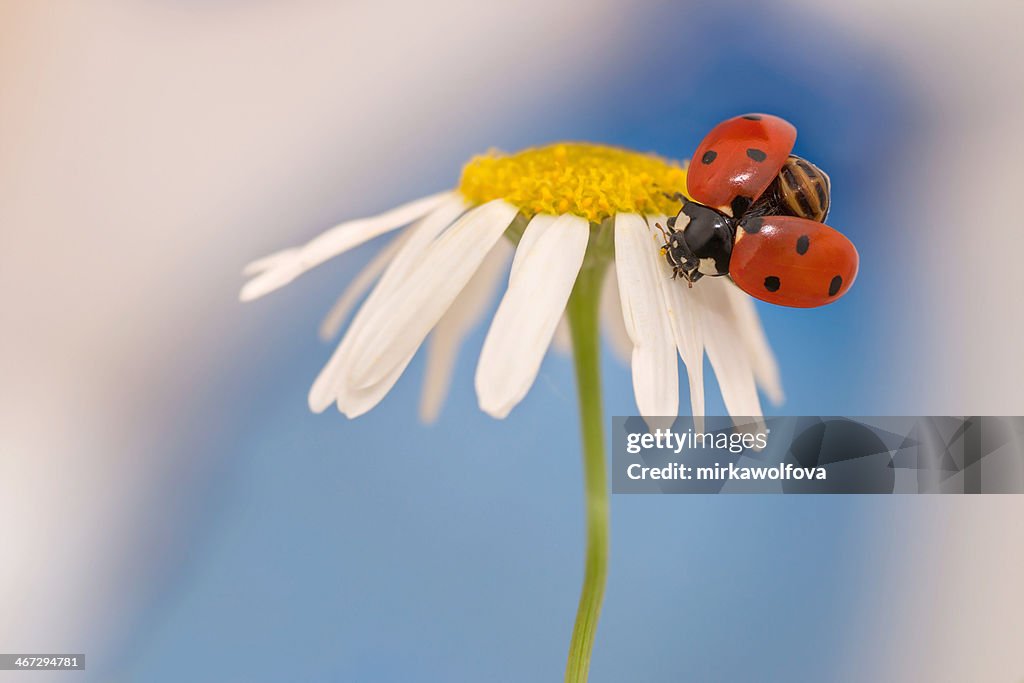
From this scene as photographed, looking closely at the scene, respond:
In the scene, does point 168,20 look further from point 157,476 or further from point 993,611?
point 993,611

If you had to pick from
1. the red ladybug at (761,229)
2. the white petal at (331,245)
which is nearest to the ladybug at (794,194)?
the red ladybug at (761,229)

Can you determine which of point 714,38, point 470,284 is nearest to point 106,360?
point 470,284

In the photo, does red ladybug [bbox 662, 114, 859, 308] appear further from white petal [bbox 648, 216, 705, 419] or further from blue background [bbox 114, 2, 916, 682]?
blue background [bbox 114, 2, 916, 682]

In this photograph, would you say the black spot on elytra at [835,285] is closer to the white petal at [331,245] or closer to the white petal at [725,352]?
the white petal at [725,352]

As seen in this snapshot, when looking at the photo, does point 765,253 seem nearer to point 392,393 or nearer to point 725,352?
point 725,352

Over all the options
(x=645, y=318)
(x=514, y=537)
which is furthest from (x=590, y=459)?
(x=514, y=537)

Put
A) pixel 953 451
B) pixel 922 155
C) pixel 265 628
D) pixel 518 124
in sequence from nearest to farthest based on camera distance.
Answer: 1. pixel 953 451
2. pixel 265 628
3. pixel 922 155
4. pixel 518 124
